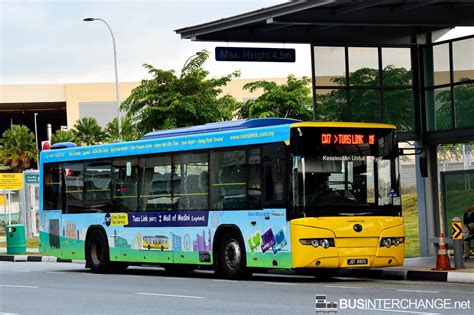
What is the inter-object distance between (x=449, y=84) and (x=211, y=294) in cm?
975

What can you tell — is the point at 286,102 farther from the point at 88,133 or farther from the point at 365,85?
the point at 88,133

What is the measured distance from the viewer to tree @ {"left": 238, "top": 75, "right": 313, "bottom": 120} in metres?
52.7

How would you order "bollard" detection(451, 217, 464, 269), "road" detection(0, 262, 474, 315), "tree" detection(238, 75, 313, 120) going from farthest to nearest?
"tree" detection(238, 75, 313, 120), "bollard" detection(451, 217, 464, 269), "road" detection(0, 262, 474, 315)

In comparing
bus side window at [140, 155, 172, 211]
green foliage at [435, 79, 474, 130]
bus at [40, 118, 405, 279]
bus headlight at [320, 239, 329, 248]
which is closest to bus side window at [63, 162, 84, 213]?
bus at [40, 118, 405, 279]

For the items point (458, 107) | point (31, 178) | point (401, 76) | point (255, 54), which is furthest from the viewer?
point (31, 178)

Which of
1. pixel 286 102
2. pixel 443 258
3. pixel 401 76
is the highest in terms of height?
pixel 286 102

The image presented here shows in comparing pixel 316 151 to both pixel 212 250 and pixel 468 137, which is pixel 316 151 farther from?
pixel 468 137

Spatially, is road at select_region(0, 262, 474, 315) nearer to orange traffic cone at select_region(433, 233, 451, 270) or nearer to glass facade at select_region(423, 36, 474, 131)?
orange traffic cone at select_region(433, 233, 451, 270)

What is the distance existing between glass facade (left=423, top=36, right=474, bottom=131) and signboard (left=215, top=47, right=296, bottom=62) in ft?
11.0

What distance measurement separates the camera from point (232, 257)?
72.6 ft

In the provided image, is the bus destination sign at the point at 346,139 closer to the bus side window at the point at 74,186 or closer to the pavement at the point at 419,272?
the pavement at the point at 419,272

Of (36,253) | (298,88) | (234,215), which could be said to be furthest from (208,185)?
(298,88)

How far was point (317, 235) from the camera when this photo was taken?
66.4 feet

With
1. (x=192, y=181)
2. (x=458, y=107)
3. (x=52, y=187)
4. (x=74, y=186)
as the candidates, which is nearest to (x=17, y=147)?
(x=52, y=187)
